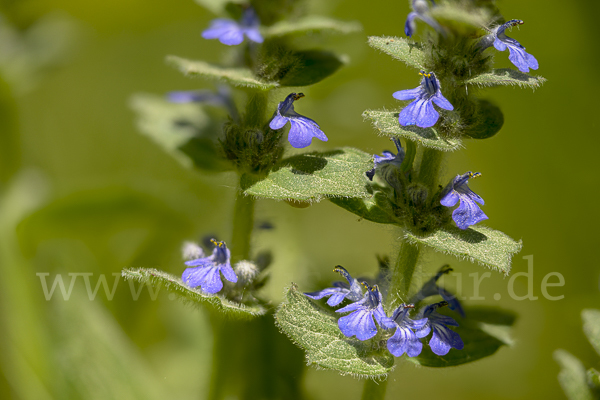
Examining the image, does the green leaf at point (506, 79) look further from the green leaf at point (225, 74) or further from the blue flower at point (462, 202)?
the green leaf at point (225, 74)

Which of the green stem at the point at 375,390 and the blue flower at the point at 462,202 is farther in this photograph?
the green stem at the point at 375,390

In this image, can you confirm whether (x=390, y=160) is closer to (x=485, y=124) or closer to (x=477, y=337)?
(x=485, y=124)

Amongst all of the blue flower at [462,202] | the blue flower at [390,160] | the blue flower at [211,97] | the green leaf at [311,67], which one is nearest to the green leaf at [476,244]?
the blue flower at [462,202]

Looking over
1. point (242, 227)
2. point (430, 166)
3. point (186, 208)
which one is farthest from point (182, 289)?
point (186, 208)

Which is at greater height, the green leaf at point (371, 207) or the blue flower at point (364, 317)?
the green leaf at point (371, 207)

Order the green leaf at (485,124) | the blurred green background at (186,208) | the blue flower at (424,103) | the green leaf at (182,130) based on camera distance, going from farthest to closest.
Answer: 1. the blurred green background at (186,208)
2. the green leaf at (182,130)
3. the green leaf at (485,124)
4. the blue flower at (424,103)

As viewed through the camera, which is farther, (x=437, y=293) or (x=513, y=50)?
(x=437, y=293)

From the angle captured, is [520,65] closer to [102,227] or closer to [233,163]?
[233,163]

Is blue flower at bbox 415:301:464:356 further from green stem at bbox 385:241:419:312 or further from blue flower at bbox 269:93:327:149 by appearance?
blue flower at bbox 269:93:327:149

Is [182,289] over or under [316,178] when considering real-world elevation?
under
